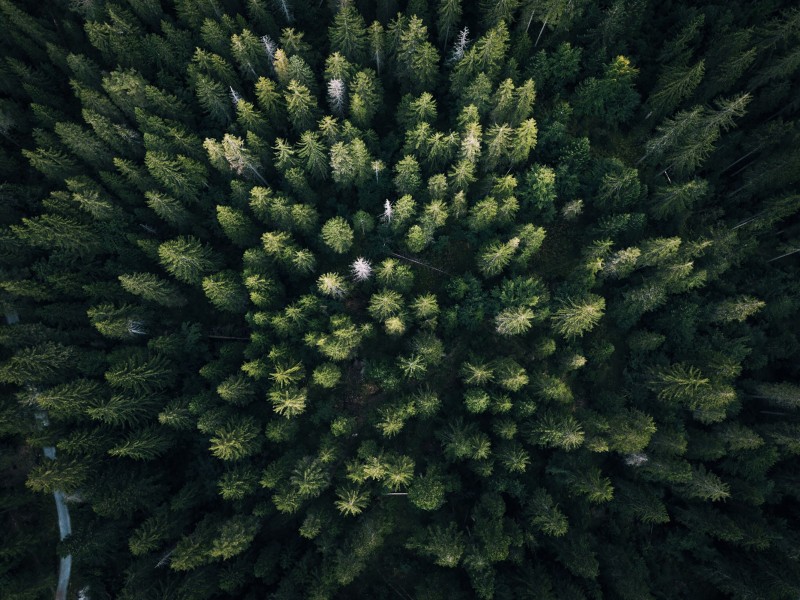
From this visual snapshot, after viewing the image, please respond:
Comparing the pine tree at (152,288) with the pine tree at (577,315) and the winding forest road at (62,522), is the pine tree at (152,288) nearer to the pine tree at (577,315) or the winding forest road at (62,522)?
the winding forest road at (62,522)

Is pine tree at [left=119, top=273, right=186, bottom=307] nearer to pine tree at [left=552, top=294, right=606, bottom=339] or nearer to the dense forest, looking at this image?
the dense forest

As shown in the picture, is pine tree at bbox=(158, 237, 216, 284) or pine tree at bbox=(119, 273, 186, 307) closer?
pine tree at bbox=(158, 237, 216, 284)

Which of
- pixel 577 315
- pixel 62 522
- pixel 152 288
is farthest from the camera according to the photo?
pixel 62 522

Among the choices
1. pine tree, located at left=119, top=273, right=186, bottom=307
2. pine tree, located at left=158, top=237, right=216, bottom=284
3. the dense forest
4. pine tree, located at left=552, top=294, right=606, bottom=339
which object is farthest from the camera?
pine tree, located at left=119, top=273, right=186, bottom=307

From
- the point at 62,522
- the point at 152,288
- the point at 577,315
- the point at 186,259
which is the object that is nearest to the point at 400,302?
the point at 577,315

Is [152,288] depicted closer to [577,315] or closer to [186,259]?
[186,259]

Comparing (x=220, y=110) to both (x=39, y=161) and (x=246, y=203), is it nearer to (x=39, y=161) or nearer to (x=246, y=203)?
(x=246, y=203)

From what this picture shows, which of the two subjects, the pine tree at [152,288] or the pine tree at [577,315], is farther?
the pine tree at [152,288]

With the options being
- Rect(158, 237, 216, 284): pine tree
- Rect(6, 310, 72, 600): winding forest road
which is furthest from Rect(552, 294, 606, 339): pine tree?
Rect(6, 310, 72, 600): winding forest road

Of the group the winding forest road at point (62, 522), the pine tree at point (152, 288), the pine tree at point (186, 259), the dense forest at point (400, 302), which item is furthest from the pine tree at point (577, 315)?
the winding forest road at point (62, 522)
